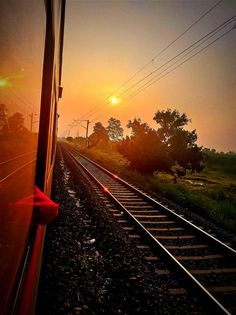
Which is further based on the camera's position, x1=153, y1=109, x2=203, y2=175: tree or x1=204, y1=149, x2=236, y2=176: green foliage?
x1=204, y1=149, x2=236, y2=176: green foliage

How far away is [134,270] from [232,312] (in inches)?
64.8

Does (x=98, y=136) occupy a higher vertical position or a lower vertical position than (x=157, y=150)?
higher

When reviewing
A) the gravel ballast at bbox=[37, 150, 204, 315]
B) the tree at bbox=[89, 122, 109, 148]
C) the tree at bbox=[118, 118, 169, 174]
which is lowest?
the gravel ballast at bbox=[37, 150, 204, 315]

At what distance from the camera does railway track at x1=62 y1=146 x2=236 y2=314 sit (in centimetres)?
377

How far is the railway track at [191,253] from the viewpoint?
12.4ft

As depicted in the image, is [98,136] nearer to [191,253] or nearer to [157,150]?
[157,150]

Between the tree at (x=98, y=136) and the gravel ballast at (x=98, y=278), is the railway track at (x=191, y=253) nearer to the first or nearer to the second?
the gravel ballast at (x=98, y=278)

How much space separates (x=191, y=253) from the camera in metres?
5.15

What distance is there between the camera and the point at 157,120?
3566cm

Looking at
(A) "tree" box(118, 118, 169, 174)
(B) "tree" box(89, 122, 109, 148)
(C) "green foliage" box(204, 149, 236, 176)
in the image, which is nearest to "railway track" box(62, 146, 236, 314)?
(A) "tree" box(118, 118, 169, 174)

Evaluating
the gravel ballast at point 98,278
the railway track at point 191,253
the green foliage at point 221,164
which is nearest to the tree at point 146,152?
the railway track at point 191,253

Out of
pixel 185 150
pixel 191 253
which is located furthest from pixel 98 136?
pixel 191 253

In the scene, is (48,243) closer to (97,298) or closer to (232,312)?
(97,298)

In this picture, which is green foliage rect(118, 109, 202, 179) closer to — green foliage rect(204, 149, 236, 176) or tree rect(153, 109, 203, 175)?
tree rect(153, 109, 203, 175)
